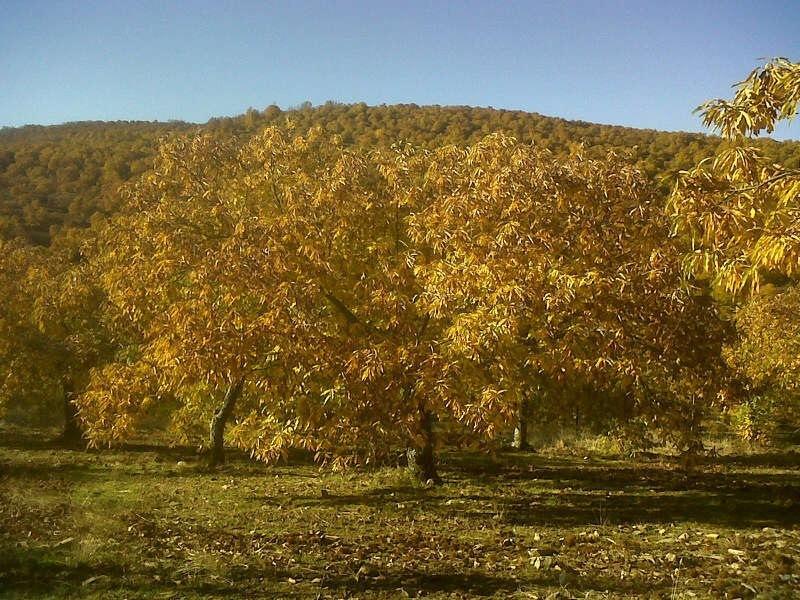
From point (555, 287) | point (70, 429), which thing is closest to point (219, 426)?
→ point (70, 429)

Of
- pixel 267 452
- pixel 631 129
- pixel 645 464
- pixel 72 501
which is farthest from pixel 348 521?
pixel 631 129

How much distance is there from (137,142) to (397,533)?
66.5 meters

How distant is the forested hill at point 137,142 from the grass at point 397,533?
28745mm

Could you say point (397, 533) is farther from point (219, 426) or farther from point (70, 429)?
point (70, 429)

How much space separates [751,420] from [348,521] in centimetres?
1800

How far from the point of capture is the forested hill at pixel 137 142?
49.1 meters

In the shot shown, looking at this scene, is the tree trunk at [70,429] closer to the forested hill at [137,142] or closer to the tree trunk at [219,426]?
the tree trunk at [219,426]

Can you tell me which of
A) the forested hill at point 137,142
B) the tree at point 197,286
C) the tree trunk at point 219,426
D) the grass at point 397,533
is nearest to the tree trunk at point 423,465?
the grass at point 397,533

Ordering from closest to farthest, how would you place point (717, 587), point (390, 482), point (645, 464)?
1. point (717, 587)
2. point (390, 482)
3. point (645, 464)

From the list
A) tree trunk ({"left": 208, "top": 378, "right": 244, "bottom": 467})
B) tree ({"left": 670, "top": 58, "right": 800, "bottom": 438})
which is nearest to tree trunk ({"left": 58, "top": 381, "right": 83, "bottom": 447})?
tree trunk ({"left": 208, "top": 378, "right": 244, "bottom": 467})

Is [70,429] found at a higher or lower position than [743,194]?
lower

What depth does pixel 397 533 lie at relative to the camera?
31.1ft

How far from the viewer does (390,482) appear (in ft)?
45.8

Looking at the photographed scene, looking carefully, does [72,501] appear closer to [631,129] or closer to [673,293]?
[673,293]
